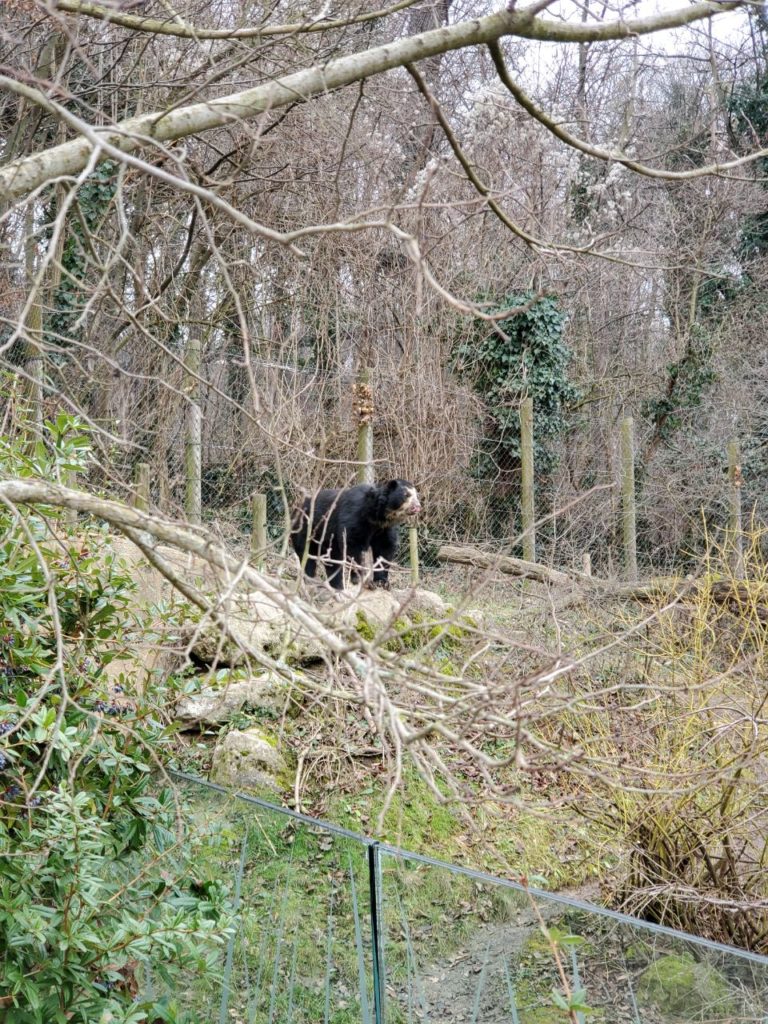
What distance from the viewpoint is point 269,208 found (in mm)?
13000

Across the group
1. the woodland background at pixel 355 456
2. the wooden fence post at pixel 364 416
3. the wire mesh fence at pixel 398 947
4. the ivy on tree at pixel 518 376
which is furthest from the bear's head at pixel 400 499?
the wire mesh fence at pixel 398 947

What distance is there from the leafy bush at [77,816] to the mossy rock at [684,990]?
1.39 metres

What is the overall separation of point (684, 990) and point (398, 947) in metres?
1.03

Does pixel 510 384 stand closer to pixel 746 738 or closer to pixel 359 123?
pixel 359 123

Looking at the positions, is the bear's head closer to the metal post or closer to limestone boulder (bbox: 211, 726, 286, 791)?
limestone boulder (bbox: 211, 726, 286, 791)

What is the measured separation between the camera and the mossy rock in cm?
345

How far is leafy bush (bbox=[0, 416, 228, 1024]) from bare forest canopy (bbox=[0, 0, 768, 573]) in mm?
2920

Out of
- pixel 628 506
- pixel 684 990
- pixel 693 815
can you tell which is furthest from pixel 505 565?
pixel 684 990

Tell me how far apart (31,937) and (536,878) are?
371 centimetres

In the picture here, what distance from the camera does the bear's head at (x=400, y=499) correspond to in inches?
397

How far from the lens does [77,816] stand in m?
3.17

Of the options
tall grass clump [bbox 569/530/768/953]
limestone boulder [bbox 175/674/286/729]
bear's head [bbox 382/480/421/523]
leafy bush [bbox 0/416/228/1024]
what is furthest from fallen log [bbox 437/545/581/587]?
leafy bush [bbox 0/416/228/1024]

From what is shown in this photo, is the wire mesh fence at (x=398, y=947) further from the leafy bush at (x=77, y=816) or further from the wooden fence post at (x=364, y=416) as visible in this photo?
the wooden fence post at (x=364, y=416)

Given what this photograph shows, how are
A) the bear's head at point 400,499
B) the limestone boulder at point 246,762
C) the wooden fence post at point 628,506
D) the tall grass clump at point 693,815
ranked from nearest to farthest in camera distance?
the tall grass clump at point 693,815, the limestone boulder at point 246,762, the bear's head at point 400,499, the wooden fence post at point 628,506
